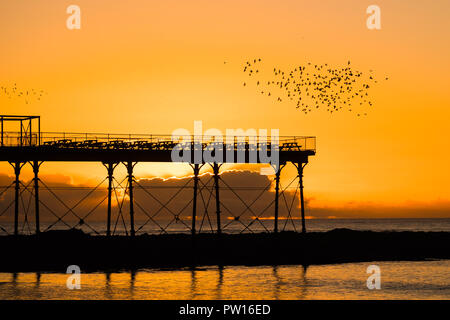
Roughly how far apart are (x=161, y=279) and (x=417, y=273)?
19285 mm

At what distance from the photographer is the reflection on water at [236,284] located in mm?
42000

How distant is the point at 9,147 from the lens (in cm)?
5856

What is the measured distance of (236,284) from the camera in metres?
46.4

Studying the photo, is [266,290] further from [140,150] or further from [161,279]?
[140,150]

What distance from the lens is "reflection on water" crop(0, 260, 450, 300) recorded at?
42000mm

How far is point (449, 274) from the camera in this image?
54.3m
